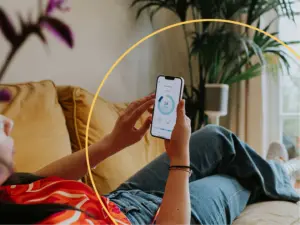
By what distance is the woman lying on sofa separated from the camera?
56cm

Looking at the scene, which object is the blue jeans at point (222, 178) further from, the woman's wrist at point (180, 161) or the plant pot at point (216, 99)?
the plant pot at point (216, 99)

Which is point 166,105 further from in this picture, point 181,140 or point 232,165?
point 232,165

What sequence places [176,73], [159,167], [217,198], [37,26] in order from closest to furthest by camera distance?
1. [37,26]
2. [217,198]
3. [159,167]
4. [176,73]

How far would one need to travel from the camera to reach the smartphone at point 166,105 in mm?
868

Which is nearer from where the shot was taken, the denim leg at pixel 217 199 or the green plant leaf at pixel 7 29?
the green plant leaf at pixel 7 29

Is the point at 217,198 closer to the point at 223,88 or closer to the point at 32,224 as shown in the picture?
the point at 32,224

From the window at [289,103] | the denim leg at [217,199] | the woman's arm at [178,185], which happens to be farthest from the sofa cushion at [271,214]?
the window at [289,103]

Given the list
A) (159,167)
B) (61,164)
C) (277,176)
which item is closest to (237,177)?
(277,176)

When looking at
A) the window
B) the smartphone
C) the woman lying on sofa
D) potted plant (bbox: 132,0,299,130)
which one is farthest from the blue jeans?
the window

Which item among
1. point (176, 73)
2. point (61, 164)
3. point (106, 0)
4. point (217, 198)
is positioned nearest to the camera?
point (61, 164)

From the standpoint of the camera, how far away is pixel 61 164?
915mm

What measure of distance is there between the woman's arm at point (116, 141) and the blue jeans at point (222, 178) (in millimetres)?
122

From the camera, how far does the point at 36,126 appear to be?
3.48 feet

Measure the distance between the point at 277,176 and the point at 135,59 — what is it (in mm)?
891
